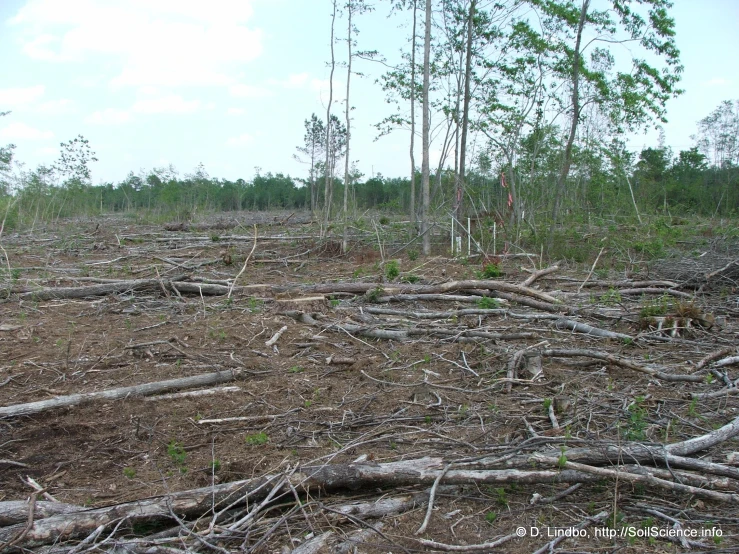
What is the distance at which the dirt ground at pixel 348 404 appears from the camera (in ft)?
7.80

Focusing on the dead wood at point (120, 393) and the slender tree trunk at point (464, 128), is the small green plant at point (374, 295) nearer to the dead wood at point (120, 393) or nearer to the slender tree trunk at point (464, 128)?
the dead wood at point (120, 393)

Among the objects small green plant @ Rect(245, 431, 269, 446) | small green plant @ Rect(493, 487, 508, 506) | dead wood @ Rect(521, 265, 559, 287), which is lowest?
small green plant @ Rect(245, 431, 269, 446)

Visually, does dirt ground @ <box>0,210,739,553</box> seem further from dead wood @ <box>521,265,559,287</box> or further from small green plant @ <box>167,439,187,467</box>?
dead wood @ <box>521,265,559,287</box>

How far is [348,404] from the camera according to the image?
3.66 meters

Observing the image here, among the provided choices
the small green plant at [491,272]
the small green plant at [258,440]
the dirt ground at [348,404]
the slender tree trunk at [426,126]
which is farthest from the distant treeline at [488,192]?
the small green plant at [258,440]

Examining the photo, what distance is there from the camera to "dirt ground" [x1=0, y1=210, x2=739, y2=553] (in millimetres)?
2379

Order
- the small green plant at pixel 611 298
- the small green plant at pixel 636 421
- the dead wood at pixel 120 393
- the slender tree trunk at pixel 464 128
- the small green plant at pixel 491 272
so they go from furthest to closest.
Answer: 1. the slender tree trunk at pixel 464 128
2. the small green plant at pixel 491 272
3. the small green plant at pixel 611 298
4. the dead wood at pixel 120 393
5. the small green plant at pixel 636 421

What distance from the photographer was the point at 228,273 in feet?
27.5

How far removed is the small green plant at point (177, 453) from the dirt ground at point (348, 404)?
0.05 feet

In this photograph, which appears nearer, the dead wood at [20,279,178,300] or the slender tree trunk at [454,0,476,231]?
the dead wood at [20,279,178,300]

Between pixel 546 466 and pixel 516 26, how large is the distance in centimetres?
1159

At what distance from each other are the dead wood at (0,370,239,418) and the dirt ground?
0.17 feet

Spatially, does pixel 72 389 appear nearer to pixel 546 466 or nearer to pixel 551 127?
pixel 546 466

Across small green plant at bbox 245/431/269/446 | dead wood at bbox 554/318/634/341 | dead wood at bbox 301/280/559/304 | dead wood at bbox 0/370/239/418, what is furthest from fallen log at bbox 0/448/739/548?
dead wood at bbox 301/280/559/304
